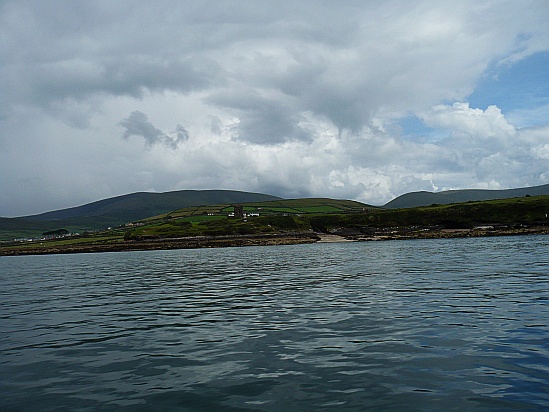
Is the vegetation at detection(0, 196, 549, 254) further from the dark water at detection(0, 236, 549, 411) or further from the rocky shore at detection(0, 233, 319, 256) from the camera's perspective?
the dark water at detection(0, 236, 549, 411)

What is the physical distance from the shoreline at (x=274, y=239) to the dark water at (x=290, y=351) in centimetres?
11132

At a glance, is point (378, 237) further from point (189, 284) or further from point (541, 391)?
point (541, 391)

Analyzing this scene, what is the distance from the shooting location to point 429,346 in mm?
16750

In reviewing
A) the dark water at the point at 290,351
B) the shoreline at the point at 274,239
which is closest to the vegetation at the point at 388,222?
the shoreline at the point at 274,239

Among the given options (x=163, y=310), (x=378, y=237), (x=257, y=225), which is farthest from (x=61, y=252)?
(x=163, y=310)

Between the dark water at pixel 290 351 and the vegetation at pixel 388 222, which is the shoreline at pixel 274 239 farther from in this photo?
the dark water at pixel 290 351

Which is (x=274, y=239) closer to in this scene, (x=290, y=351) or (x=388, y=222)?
(x=388, y=222)

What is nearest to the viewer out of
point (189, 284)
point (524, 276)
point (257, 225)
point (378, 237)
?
point (524, 276)

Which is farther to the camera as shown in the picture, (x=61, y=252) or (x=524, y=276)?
(x=61, y=252)

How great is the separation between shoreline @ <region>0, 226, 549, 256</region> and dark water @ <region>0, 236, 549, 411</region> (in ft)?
365

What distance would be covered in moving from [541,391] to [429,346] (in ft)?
16.5

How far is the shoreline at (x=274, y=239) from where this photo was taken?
136 metres

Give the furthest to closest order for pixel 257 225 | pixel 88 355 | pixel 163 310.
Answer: pixel 257 225
pixel 163 310
pixel 88 355

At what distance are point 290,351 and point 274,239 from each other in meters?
139
